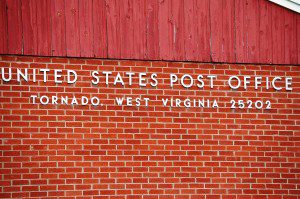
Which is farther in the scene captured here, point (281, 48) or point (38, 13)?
point (281, 48)

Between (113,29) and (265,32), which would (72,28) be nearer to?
(113,29)

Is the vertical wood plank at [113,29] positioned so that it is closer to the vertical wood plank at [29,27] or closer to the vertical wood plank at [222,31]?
the vertical wood plank at [29,27]

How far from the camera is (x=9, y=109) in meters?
6.44

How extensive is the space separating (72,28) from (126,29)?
28.1 inches

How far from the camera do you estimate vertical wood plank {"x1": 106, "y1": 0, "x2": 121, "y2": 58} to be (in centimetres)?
680

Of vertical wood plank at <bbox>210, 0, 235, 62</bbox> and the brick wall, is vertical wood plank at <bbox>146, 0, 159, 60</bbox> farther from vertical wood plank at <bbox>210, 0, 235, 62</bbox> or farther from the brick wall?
vertical wood plank at <bbox>210, 0, 235, 62</bbox>

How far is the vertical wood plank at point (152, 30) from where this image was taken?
692cm

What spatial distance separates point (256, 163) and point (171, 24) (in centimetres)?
222

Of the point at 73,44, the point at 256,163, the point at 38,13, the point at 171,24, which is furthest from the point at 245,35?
the point at 38,13

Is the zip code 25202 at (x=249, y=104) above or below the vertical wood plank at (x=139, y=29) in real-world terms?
below

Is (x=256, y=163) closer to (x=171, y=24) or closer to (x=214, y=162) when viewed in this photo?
(x=214, y=162)

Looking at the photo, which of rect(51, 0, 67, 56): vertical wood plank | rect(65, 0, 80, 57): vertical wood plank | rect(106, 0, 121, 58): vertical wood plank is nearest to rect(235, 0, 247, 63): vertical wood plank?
rect(106, 0, 121, 58): vertical wood plank

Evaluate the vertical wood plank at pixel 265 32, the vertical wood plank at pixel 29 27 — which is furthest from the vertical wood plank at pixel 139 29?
the vertical wood plank at pixel 265 32

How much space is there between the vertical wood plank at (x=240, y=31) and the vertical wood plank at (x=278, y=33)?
425mm
